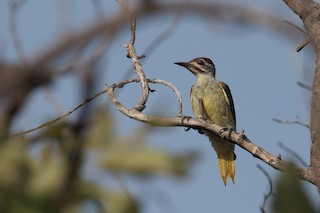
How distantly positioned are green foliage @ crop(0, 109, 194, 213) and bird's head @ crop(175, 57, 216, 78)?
6878 mm

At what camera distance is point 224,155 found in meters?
7.56

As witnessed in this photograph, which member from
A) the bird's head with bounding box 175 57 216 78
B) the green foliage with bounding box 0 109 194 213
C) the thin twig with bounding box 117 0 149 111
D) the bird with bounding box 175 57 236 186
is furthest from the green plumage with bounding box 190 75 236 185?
the green foliage with bounding box 0 109 194 213

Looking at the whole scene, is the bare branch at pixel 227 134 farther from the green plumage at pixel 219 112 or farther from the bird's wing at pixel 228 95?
the bird's wing at pixel 228 95

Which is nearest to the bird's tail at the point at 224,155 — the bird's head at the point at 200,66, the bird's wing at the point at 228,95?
the bird's wing at the point at 228,95

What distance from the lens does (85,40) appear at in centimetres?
132

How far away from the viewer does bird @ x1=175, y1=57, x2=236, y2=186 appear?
744 centimetres

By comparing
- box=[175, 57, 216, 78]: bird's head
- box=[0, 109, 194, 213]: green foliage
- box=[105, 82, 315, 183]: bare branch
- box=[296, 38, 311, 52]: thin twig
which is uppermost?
box=[175, 57, 216, 78]: bird's head

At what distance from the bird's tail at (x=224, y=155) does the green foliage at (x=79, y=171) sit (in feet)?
20.2

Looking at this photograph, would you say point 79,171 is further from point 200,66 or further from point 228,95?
point 200,66

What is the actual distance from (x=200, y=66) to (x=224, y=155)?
130 centimetres

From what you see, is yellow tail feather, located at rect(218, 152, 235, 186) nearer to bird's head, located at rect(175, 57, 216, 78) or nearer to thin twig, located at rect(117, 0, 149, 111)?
bird's head, located at rect(175, 57, 216, 78)

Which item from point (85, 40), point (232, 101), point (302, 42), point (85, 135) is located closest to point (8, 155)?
point (85, 135)

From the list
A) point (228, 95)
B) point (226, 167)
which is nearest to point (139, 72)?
point (226, 167)

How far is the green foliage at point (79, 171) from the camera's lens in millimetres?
1180
